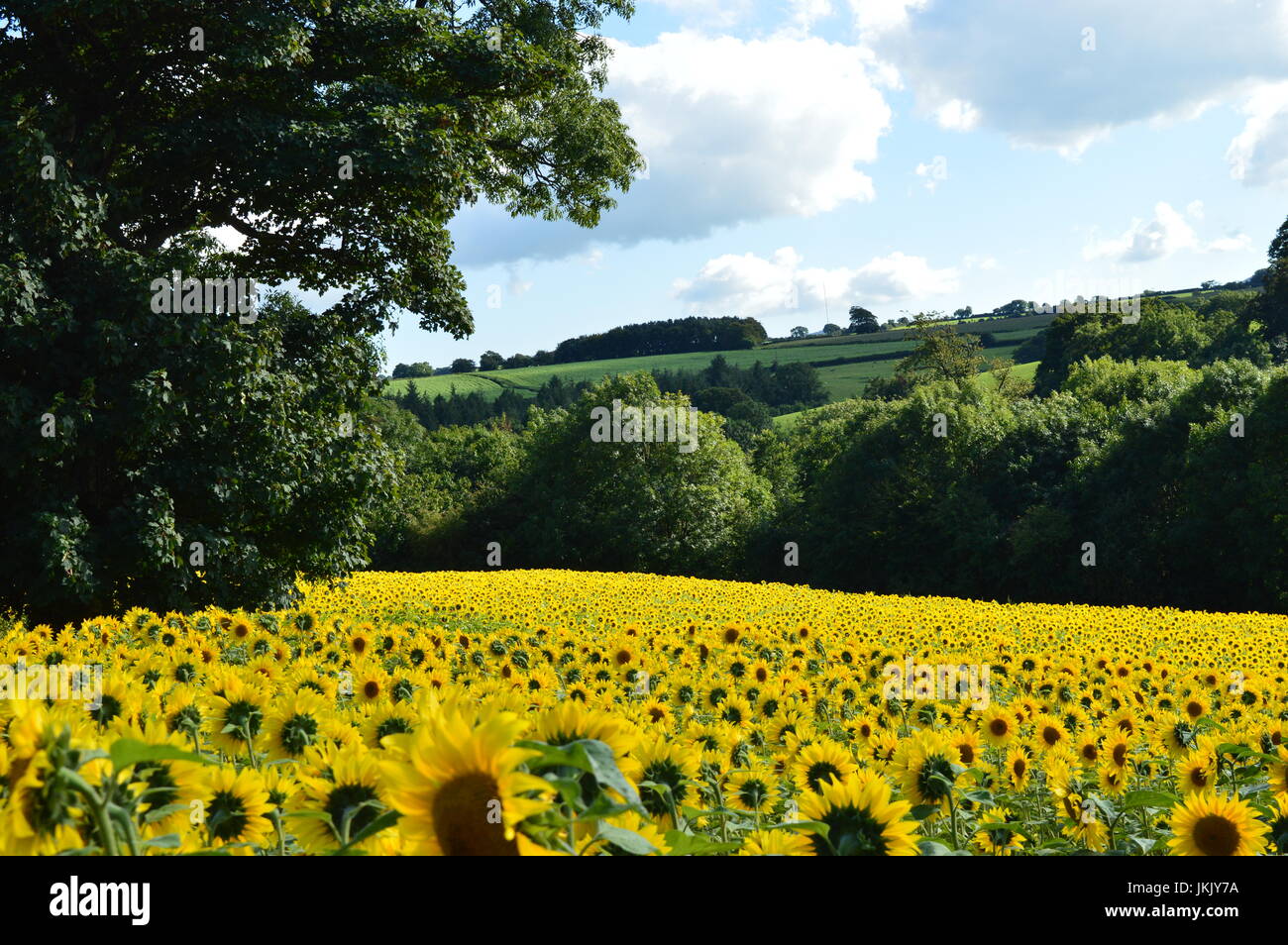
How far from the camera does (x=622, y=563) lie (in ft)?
162

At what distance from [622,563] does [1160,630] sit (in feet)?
117

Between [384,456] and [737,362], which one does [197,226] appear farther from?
[737,362]

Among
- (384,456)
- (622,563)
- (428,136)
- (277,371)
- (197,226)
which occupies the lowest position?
(622,563)

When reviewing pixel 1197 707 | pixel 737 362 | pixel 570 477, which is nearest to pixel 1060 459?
pixel 570 477

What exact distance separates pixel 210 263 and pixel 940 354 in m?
62.5

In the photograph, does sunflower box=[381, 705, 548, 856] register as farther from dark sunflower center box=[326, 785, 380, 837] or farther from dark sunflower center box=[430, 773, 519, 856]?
dark sunflower center box=[326, 785, 380, 837]

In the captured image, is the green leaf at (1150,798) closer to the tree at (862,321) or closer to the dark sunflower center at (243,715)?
the dark sunflower center at (243,715)

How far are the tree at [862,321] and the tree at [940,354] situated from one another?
49.2 m

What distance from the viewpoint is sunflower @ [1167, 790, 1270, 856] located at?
7.83ft

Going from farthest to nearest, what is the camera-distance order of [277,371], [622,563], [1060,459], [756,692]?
[622,563]
[1060,459]
[277,371]
[756,692]

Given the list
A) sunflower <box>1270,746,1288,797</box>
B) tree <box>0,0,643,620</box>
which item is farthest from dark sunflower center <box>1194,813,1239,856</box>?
tree <box>0,0,643,620</box>

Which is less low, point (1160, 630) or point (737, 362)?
point (737, 362)

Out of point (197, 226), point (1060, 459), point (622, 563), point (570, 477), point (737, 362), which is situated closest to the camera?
point (197, 226)

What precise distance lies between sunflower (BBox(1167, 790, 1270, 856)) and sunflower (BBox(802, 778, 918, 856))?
1036mm
